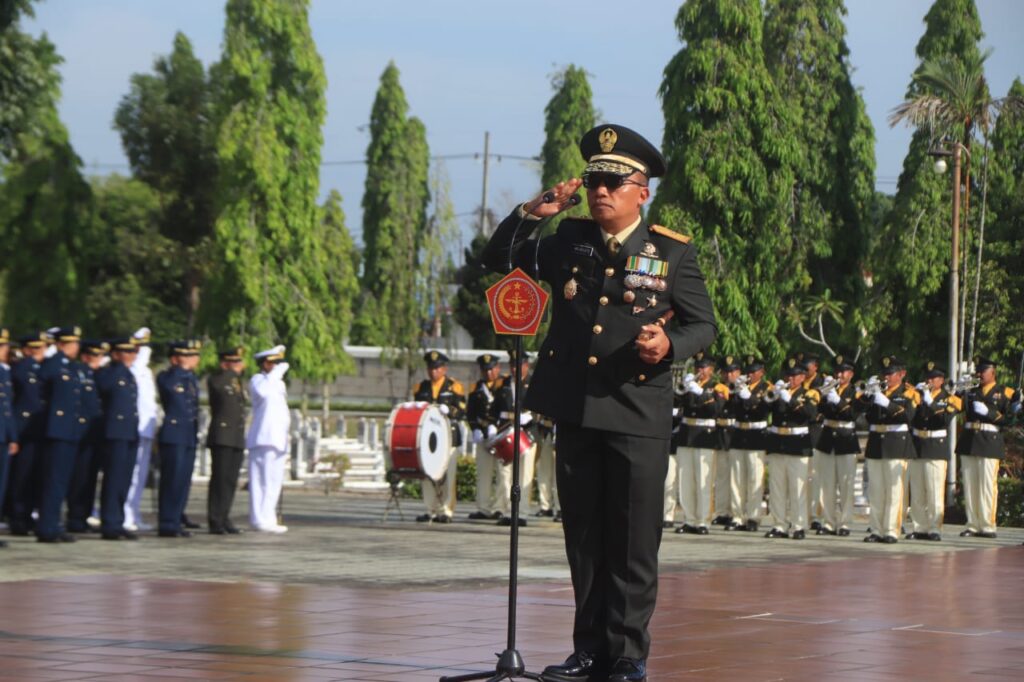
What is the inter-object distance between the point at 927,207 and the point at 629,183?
84.3 feet

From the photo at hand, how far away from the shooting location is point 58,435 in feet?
52.5

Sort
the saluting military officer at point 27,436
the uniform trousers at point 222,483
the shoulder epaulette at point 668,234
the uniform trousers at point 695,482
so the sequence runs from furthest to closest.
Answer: the uniform trousers at point 695,482 < the uniform trousers at point 222,483 < the saluting military officer at point 27,436 < the shoulder epaulette at point 668,234

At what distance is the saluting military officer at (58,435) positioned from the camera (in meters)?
15.8

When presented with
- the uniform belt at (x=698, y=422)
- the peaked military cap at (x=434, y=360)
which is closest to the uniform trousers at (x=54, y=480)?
the peaked military cap at (x=434, y=360)

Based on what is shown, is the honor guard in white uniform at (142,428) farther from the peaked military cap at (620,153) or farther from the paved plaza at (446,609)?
the peaked military cap at (620,153)

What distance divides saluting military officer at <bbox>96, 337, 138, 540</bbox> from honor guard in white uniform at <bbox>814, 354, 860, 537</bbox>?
23.9ft

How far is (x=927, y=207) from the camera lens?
3136cm

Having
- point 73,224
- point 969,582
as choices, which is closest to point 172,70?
point 73,224

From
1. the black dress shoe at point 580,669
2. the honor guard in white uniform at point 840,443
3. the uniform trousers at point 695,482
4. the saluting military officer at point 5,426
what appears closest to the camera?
the black dress shoe at point 580,669

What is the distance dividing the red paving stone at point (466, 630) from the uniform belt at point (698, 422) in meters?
6.32

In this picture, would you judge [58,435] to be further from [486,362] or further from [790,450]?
[790,450]

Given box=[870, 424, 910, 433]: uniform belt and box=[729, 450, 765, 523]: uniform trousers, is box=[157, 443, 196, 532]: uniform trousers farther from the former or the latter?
box=[870, 424, 910, 433]: uniform belt

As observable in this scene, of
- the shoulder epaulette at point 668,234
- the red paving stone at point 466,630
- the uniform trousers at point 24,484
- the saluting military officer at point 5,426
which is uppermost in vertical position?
the shoulder epaulette at point 668,234

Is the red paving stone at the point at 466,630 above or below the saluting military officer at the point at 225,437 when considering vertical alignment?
below
